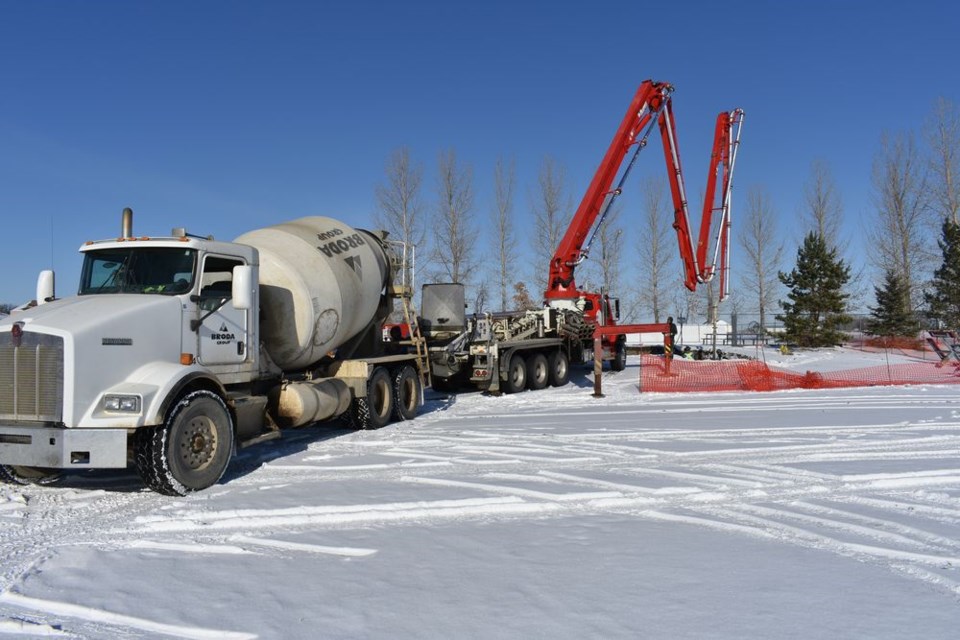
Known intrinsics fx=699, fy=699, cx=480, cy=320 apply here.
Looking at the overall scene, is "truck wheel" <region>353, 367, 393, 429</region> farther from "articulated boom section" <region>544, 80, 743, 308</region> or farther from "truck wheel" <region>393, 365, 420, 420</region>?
"articulated boom section" <region>544, 80, 743, 308</region>

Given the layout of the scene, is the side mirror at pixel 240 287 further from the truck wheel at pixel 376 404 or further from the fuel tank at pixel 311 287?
the truck wheel at pixel 376 404

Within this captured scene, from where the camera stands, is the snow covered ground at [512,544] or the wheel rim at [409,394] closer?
the snow covered ground at [512,544]

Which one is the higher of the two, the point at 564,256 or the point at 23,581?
the point at 564,256

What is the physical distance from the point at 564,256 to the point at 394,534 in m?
17.2

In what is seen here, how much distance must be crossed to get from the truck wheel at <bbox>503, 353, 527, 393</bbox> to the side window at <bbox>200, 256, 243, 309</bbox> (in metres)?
9.88

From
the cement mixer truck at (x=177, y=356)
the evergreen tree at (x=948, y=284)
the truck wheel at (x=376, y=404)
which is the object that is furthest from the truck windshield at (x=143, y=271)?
the evergreen tree at (x=948, y=284)

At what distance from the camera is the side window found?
8.10 m

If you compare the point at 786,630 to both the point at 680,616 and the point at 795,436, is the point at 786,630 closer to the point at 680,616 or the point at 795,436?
the point at 680,616

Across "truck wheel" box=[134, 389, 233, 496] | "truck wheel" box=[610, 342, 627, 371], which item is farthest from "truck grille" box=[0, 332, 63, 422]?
"truck wheel" box=[610, 342, 627, 371]

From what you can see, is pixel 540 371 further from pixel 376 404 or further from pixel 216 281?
pixel 216 281

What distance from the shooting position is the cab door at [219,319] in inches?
317

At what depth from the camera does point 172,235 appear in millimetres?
8133

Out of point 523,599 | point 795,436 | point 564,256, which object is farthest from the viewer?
point 564,256

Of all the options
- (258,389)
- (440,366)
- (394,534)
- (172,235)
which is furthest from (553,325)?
(394,534)
